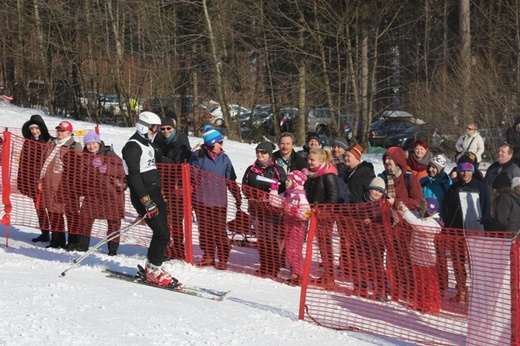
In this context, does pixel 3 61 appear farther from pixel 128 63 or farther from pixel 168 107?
pixel 168 107

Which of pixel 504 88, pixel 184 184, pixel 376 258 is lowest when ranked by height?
pixel 376 258

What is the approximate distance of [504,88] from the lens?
21406mm

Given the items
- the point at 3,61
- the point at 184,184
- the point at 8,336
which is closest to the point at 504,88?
the point at 184,184

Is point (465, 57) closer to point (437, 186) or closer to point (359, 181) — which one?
point (437, 186)

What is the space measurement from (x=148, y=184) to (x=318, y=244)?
6.02 ft

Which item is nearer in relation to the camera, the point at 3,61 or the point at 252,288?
the point at 252,288

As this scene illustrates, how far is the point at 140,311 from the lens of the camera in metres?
6.97

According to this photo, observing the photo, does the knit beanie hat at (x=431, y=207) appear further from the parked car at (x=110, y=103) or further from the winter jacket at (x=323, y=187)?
the parked car at (x=110, y=103)

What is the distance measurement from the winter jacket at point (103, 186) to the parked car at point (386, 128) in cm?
1900

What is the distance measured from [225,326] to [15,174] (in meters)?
4.82

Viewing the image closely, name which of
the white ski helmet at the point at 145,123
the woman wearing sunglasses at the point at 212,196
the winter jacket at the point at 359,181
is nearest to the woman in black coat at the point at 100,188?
the woman wearing sunglasses at the point at 212,196

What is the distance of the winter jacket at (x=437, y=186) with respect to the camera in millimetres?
9844

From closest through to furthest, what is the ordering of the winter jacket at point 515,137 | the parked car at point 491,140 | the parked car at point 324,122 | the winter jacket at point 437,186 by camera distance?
the winter jacket at point 437,186 → the winter jacket at point 515,137 → the parked car at point 491,140 → the parked car at point 324,122

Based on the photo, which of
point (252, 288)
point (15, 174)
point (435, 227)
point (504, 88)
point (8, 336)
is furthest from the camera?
point (504, 88)
